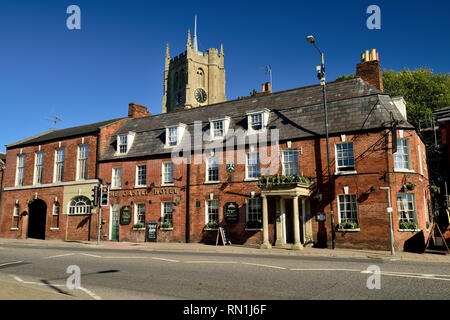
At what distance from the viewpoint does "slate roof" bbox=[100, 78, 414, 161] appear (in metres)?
20.9

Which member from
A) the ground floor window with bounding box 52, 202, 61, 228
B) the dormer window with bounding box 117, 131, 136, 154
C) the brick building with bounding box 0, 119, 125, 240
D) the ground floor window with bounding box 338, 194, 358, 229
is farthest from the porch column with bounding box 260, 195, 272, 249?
the ground floor window with bounding box 52, 202, 61, 228

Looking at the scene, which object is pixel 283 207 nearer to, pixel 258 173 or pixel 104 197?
pixel 258 173

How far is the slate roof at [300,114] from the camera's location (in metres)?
20.9

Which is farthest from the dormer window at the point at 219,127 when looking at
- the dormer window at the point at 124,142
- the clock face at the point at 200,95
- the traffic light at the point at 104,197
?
the clock face at the point at 200,95

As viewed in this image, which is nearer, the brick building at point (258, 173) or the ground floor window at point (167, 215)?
the brick building at point (258, 173)

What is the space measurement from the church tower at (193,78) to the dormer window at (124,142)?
6439 cm

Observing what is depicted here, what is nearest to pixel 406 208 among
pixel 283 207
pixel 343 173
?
pixel 343 173

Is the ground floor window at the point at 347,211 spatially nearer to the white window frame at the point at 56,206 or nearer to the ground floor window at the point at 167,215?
the ground floor window at the point at 167,215

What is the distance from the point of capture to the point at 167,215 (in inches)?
1029

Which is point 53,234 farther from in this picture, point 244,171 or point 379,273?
point 379,273
